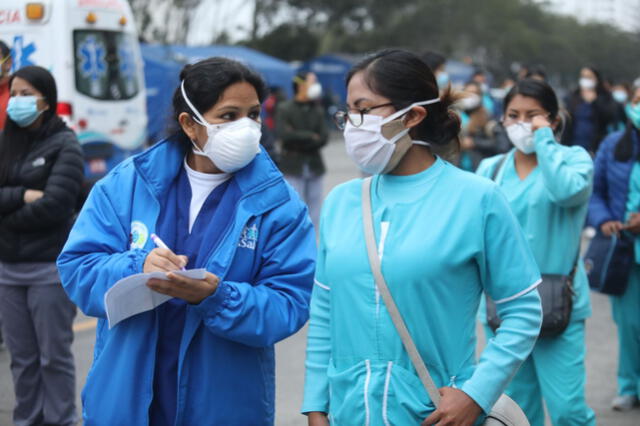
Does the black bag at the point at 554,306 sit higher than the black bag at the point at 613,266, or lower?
higher

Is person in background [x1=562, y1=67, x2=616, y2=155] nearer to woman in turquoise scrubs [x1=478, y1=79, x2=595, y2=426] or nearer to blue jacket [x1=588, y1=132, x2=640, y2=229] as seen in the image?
blue jacket [x1=588, y1=132, x2=640, y2=229]

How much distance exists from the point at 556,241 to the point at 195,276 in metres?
2.26

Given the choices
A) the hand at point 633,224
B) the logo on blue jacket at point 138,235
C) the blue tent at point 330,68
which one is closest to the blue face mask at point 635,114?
the hand at point 633,224

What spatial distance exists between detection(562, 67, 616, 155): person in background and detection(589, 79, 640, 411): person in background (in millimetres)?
5477

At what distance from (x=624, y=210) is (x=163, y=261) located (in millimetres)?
3580

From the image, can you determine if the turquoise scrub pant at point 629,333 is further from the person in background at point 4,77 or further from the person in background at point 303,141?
the person in background at point 303,141

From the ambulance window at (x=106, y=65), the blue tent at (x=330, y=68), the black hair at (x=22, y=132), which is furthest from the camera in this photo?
the blue tent at (x=330, y=68)

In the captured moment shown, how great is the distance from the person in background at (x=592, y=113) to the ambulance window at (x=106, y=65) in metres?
6.40

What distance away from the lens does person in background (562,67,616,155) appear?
10773 millimetres

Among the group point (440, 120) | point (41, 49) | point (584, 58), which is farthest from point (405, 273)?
point (584, 58)

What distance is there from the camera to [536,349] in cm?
419

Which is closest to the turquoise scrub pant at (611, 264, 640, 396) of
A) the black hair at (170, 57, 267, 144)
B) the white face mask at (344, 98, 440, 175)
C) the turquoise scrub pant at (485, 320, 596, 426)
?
the turquoise scrub pant at (485, 320, 596, 426)

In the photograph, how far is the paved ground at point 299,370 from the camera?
5.30m

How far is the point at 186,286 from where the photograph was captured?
2.51 metres
